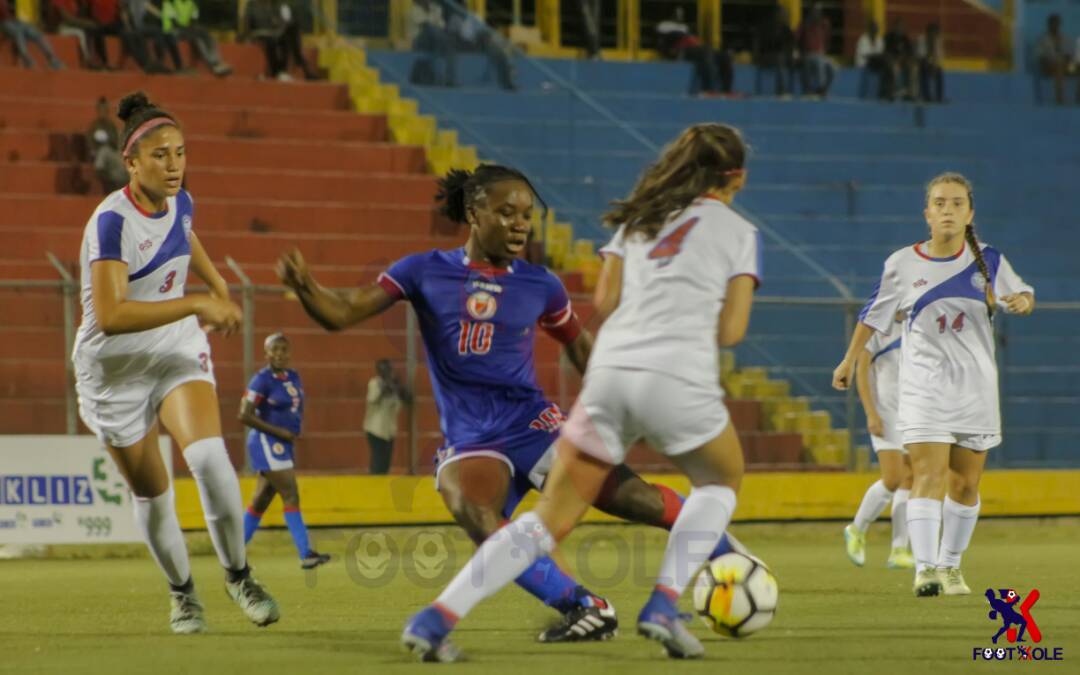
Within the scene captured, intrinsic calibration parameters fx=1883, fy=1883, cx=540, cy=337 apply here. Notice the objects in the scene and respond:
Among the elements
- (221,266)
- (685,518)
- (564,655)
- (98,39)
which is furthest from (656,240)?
(98,39)

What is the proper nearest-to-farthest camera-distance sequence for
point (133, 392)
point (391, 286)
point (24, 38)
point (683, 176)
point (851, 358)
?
point (683, 176) → point (391, 286) → point (133, 392) → point (851, 358) → point (24, 38)

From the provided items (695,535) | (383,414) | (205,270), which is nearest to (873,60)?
(383,414)

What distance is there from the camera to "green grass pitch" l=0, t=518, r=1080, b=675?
22.8 feet

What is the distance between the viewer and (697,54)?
91.3 ft

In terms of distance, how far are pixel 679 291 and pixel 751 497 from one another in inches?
462

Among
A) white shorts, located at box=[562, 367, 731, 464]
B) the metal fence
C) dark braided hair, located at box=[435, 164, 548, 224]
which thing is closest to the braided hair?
white shorts, located at box=[562, 367, 731, 464]

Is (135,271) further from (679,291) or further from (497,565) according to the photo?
(679,291)

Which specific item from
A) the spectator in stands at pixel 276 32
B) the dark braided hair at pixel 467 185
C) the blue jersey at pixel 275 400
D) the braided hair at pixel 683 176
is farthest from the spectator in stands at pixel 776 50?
the braided hair at pixel 683 176

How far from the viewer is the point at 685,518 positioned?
6754 millimetres

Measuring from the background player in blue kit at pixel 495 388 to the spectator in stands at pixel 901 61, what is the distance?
21.1 m

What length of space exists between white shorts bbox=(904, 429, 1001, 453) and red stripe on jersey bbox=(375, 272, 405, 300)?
3844 mm

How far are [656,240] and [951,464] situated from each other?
4437 mm

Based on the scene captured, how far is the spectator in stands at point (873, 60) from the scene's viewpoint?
92.1 feet

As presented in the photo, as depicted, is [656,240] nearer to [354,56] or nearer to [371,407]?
[371,407]
